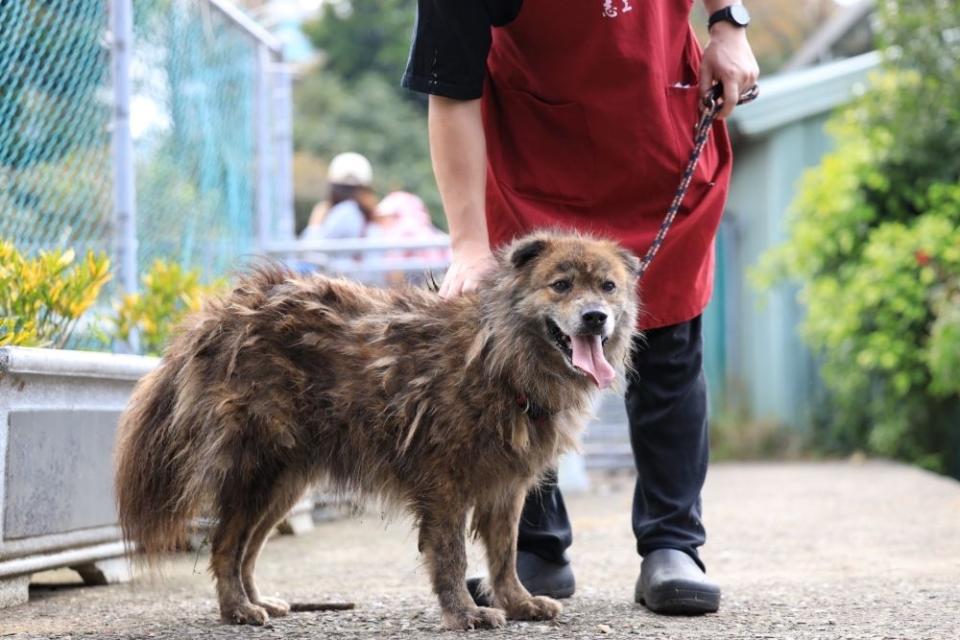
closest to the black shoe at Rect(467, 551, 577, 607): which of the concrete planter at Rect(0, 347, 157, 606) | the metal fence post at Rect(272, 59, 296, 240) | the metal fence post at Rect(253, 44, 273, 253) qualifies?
the concrete planter at Rect(0, 347, 157, 606)

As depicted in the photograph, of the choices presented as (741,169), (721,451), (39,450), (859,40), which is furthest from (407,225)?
(859,40)

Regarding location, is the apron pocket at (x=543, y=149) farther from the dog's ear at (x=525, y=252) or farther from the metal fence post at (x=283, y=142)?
the metal fence post at (x=283, y=142)

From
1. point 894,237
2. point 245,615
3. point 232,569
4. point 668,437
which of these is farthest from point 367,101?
point 245,615

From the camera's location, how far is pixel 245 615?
13.4ft

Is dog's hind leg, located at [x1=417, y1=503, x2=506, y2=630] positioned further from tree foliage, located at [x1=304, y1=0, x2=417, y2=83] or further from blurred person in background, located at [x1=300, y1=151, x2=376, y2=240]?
tree foliage, located at [x1=304, y1=0, x2=417, y2=83]

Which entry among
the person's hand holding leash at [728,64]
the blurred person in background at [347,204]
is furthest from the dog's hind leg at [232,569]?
the blurred person in background at [347,204]

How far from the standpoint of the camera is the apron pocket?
424 centimetres

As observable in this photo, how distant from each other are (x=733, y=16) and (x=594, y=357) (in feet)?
4.31

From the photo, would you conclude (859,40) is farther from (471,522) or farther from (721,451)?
Answer: (471,522)

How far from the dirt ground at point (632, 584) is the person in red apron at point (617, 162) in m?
0.31

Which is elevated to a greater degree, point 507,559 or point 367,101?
point 367,101

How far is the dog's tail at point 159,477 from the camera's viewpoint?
4094mm

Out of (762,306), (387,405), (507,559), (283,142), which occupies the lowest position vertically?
(507,559)

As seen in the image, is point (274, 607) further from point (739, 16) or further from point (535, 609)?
point (739, 16)
